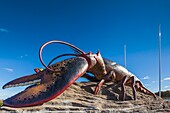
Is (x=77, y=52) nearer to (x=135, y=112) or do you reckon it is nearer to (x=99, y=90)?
(x=99, y=90)

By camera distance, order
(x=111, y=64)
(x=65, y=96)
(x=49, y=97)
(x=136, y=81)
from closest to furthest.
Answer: (x=49, y=97)
(x=65, y=96)
(x=111, y=64)
(x=136, y=81)

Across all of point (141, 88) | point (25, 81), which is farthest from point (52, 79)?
point (141, 88)

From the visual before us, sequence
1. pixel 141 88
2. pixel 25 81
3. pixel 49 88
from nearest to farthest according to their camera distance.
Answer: pixel 49 88, pixel 25 81, pixel 141 88

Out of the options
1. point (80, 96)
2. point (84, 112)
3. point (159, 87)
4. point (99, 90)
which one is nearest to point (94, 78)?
point (99, 90)

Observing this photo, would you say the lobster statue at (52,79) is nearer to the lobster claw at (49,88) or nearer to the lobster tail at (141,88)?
the lobster claw at (49,88)

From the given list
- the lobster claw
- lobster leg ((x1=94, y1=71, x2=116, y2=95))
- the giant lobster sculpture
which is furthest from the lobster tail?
the lobster claw

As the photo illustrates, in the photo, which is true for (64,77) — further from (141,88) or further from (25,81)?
(141,88)

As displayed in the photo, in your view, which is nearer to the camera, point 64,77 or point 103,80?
point 64,77
